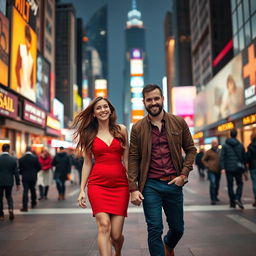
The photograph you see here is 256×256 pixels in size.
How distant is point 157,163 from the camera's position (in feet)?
11.1

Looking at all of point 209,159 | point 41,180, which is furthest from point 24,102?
point 209,159

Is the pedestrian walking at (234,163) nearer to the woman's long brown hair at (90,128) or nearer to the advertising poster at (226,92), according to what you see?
the woman's long brown hair at (90,128)

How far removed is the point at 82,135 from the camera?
3.78 metres

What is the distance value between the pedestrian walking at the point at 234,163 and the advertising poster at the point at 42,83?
31.1 metres

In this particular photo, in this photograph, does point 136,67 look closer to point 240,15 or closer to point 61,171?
point 240,15

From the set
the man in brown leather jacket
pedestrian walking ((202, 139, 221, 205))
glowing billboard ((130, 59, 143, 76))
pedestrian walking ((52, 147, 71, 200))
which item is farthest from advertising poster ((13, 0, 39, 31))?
glowing billboard ((130, 59, 143, 76))

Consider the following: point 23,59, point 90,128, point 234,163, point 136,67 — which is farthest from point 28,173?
point 136,67

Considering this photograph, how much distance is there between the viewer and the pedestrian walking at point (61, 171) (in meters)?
11.1

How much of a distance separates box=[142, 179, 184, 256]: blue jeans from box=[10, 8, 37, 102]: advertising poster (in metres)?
26.5

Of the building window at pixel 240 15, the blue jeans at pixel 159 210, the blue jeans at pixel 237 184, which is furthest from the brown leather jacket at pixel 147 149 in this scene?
the building window at pixel 240 15

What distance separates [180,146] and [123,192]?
2.53 feet

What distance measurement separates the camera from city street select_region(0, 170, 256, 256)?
4.81m

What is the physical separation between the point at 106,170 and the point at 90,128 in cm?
60

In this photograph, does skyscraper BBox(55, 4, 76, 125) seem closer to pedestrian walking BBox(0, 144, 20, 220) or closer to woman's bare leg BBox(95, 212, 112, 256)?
pedestrian walking BBox(0, 144, 20, 220)
